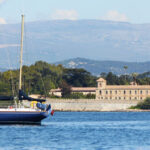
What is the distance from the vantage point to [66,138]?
166ft

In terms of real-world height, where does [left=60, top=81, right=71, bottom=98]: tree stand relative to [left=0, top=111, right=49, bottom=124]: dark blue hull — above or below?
above

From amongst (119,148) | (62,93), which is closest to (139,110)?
(62,93)

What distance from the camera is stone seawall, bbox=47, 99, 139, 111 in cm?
14512

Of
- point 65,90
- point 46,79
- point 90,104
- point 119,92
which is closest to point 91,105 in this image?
point 90,104

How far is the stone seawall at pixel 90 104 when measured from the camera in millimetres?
145125

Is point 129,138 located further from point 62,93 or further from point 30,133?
point 62,93

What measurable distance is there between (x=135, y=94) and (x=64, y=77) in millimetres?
37226

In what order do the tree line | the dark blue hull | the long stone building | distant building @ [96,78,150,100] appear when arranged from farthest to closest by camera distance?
the tree line
the long stone building
distant building @ [96,78,150,100]
the dark blue hull

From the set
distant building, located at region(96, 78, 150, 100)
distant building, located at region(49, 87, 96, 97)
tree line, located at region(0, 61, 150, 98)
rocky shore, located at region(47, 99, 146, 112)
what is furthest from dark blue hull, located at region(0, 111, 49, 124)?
distant building, located at region(49, 87, 96, 97)

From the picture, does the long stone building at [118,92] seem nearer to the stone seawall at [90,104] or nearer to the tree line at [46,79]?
the tree line at [46,79]

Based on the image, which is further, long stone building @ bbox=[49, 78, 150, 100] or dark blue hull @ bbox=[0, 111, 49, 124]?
long stone building @ bbox=[49, 78, 150, 100]

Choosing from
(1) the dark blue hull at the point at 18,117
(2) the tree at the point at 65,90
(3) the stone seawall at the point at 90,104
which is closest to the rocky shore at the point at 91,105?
(3) the stone seawall at the point at 90,104

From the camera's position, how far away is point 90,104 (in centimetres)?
14675

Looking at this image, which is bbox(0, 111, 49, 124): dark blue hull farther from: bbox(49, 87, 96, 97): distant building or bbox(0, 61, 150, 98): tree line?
bbox(49, 87, 96, 97): distant building
